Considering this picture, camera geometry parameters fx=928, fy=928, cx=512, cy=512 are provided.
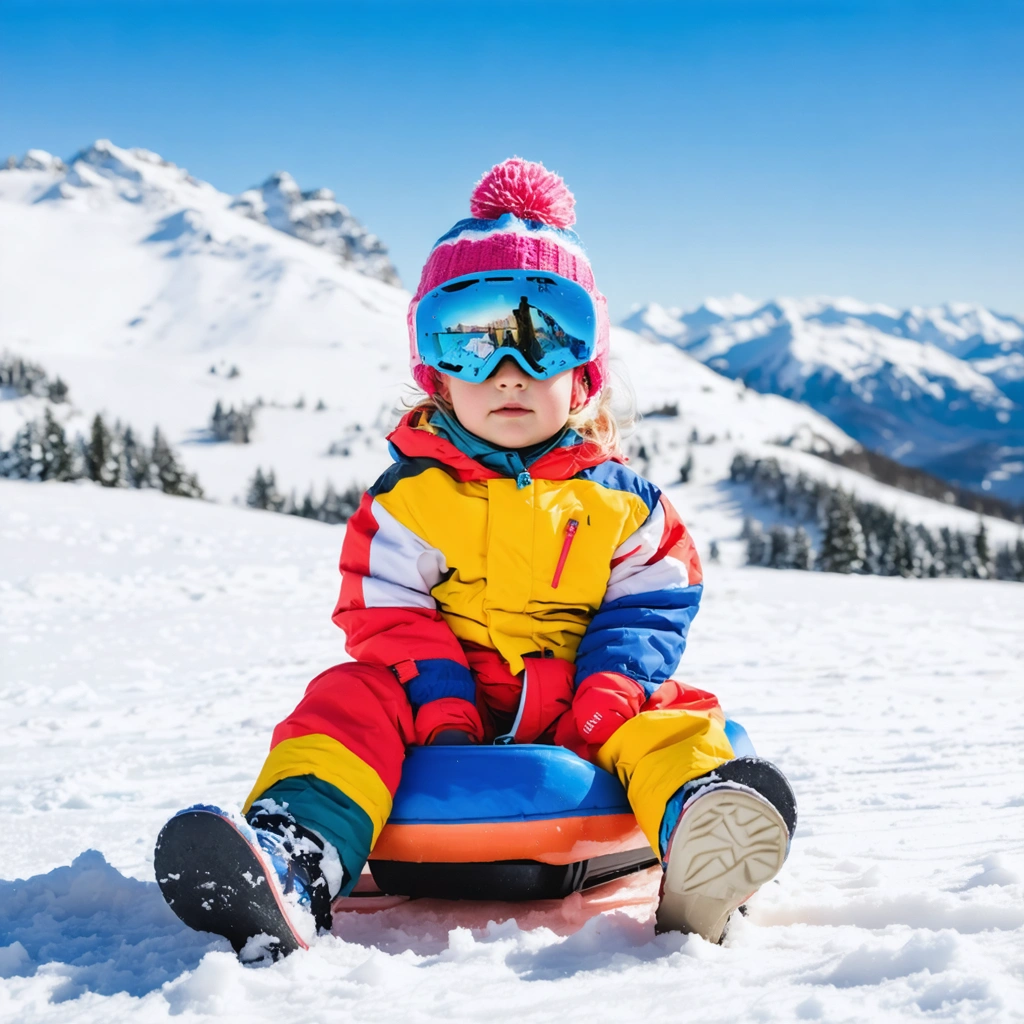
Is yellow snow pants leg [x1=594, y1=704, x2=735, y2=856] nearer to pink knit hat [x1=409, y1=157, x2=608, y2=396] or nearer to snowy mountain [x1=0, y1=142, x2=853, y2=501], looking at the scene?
pink knit hat [x1=409, y1=157, x2=608, y2=396]

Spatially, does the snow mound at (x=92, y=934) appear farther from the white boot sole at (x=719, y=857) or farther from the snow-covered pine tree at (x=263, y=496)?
the snow-covered pine tree at (x=263, y=496)

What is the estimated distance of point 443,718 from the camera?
7.50ft

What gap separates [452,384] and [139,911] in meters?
1.55

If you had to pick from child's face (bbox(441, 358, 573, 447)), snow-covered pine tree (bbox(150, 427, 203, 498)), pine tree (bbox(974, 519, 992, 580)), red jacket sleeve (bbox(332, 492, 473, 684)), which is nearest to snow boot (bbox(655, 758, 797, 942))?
red jacket sleeve (bbox(332, 492, 473, 684))

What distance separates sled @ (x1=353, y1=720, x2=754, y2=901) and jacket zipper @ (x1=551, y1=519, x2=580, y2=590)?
1.73 ft

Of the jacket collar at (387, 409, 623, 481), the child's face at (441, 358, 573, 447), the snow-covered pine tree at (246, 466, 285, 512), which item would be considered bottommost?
the jacket collar at (387, 409, 623, 481)

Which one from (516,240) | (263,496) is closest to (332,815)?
(516,240)

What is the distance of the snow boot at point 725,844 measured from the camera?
1.68 meters

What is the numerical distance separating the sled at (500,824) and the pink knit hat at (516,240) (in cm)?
125

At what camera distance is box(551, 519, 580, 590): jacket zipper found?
247cm

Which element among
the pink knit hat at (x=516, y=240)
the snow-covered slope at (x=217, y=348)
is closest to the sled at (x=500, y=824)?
the pink knit hat at (x=516, y=240)

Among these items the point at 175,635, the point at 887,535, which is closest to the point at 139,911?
the point at 175,635

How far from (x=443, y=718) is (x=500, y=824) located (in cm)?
37

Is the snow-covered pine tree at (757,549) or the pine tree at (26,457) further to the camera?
the snow-covered pine tree at (757,549)
